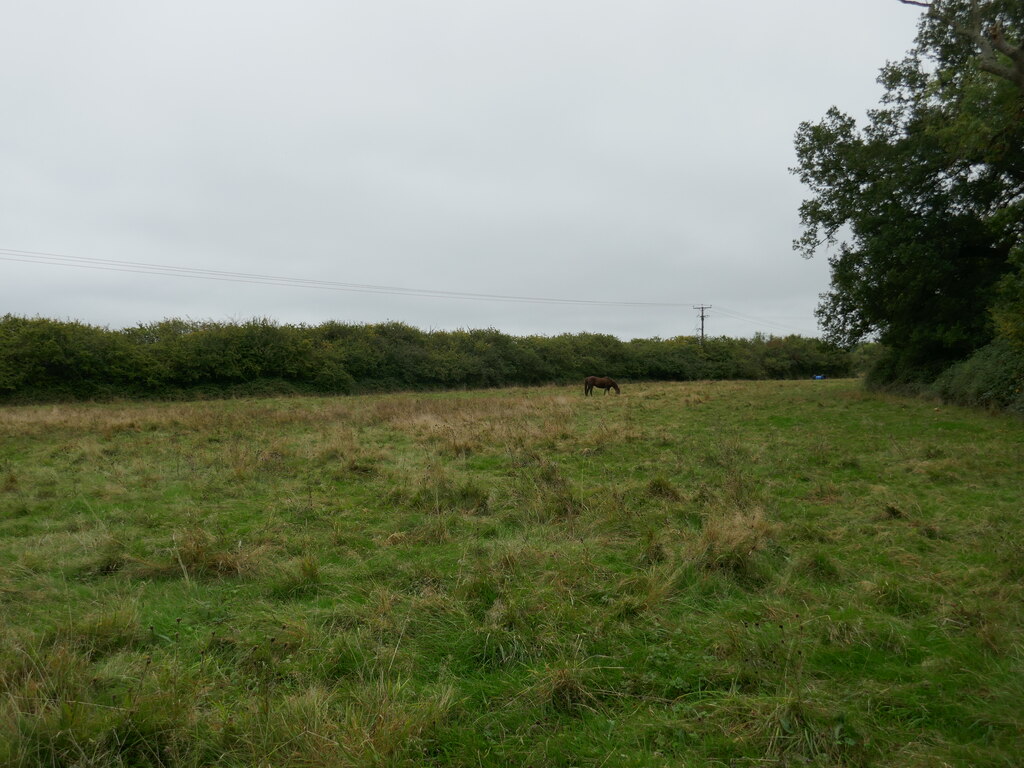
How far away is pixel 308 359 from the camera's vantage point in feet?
127

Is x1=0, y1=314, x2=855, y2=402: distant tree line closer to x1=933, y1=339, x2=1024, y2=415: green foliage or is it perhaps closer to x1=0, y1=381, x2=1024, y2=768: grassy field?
x1=933, y1=339, x2=1024, y2=415: green foliage

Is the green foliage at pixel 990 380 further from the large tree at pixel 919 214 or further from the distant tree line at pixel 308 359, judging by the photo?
the distant tree line at pixel 308 359

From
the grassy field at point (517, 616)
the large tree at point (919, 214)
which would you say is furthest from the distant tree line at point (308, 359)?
the grassy field at point (517, 616)

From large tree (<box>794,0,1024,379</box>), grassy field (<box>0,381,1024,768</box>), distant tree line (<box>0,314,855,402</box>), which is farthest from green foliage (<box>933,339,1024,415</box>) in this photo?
grassy field (<box>0,381,1024,768</box>)

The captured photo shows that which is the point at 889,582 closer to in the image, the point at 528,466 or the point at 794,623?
the point at 794,623

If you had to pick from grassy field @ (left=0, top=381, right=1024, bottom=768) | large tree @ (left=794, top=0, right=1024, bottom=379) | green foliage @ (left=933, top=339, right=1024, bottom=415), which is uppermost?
large tree @ (left=794, top=0, right=1024, bottom=379)

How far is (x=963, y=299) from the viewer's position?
21.3m

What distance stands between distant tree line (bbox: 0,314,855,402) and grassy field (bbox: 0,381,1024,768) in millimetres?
23172

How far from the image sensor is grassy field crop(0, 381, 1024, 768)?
2.90m

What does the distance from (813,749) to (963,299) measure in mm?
24902

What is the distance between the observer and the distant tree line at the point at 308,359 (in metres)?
30.8

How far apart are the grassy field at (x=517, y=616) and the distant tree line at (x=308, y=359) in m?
23.2

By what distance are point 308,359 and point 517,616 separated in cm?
3761

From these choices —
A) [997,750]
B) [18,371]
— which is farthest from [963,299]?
[18,371]
